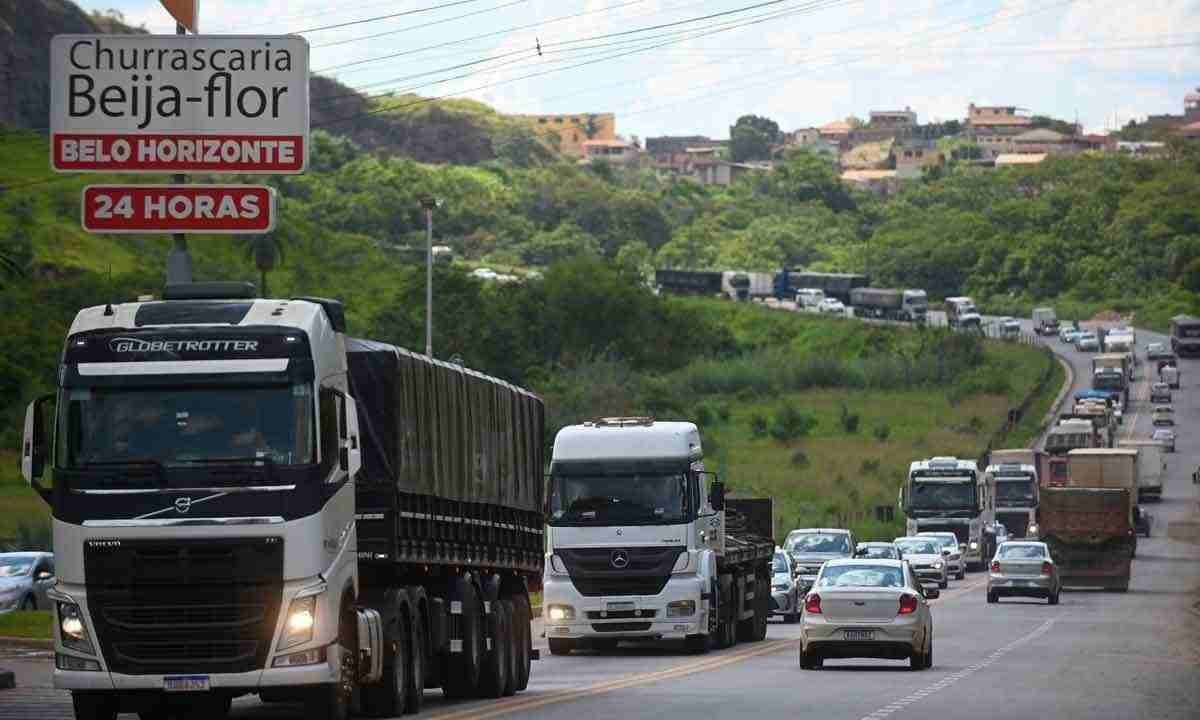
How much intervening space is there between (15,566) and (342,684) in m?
25.9

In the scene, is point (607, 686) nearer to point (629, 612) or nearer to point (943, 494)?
point (629, 612)

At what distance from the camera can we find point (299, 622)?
1897 centimetres

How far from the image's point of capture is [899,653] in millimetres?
30953

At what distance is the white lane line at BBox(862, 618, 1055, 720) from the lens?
22.9 m

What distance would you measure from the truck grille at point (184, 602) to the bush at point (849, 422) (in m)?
114

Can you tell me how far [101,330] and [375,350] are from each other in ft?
11.4

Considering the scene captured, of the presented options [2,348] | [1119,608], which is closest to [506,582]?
[1119,608]

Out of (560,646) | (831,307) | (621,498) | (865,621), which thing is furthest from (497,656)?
(831,307)

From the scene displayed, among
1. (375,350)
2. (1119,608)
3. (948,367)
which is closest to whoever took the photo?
(375,350)

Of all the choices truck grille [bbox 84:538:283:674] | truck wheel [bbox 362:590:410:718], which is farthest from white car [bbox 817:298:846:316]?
truck grille [bbox 84:538:283:674]

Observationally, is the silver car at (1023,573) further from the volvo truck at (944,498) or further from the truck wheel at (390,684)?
the truck wheel at (390,684)

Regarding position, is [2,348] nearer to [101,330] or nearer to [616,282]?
[616,282]

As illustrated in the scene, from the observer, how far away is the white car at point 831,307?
188 meters

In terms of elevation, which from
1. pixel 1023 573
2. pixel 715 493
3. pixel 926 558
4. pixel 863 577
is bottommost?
pixel 926 558
